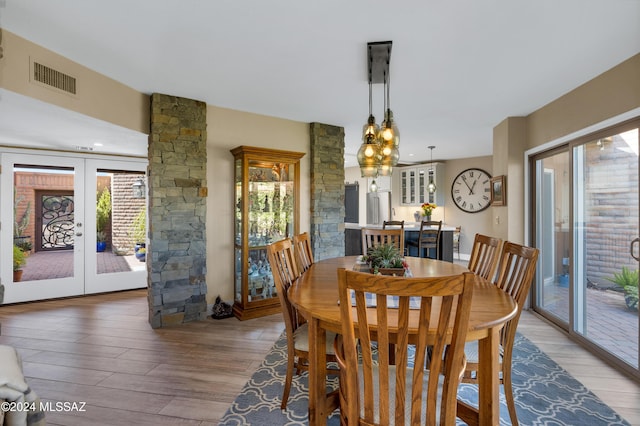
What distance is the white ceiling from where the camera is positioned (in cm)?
190

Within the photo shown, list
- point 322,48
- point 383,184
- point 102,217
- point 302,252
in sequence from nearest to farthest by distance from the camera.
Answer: point 322,48, point 302,252, point 102,217, point 383,184

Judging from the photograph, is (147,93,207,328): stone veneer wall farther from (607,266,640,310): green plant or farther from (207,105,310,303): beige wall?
(607,266,640,310): green plant

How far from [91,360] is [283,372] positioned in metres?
1.66

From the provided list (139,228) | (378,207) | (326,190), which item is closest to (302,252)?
(326,190)

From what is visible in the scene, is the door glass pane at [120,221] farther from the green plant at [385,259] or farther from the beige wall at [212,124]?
the green plant at [385,259]

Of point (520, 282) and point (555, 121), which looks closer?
point (520, 282)

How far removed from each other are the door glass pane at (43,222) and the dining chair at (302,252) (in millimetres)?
3832

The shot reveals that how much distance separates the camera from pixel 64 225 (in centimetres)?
456

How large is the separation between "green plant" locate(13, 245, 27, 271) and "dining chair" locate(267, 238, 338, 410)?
4372 millimetres

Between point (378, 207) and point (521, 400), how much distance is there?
658cm

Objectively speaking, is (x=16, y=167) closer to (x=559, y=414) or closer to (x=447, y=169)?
(x=559, y=414)

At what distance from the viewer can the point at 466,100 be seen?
3.49 m

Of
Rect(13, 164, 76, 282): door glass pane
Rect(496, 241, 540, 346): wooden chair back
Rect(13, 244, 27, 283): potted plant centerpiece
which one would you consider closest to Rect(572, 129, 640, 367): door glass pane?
Rect(496, 241, 540, 346): wooden chair back

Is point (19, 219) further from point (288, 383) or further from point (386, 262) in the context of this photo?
point (386, 262)
